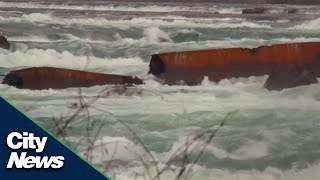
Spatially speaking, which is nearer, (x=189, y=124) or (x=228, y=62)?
(x=189, y=124)

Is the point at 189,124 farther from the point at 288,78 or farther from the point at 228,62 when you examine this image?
the point at 228,62

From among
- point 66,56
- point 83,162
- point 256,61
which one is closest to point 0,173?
point 83,162

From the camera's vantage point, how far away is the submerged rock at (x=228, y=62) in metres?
9.15

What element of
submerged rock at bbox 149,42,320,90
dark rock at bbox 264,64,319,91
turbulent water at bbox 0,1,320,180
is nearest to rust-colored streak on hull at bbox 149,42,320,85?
submerged rock at bbox 149,42,320,90

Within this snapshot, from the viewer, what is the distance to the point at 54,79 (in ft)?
28.0

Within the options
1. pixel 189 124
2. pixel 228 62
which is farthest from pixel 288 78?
pixel 189 124

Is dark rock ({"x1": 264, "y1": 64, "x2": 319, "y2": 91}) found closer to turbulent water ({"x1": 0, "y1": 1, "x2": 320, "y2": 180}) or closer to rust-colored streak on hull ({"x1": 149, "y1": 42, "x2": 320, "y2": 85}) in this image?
turbulent water ({"x1": 0, "y1": 1, "x2": 320, "y2": 180})

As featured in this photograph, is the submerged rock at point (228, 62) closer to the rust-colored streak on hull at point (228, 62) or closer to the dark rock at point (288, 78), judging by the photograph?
the rust-colored streak on hull at point (228, 62)

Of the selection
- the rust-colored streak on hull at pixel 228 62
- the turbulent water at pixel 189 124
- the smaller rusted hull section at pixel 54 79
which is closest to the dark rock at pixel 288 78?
the turbulent water at pixel 189 124

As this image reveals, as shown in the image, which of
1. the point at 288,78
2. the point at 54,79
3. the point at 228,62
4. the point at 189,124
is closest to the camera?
the point at 189,124

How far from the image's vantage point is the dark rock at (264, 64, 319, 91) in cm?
819

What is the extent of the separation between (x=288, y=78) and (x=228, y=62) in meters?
1.34

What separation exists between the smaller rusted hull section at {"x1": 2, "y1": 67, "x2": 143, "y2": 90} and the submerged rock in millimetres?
832

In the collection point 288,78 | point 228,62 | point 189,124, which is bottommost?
point 189,124
